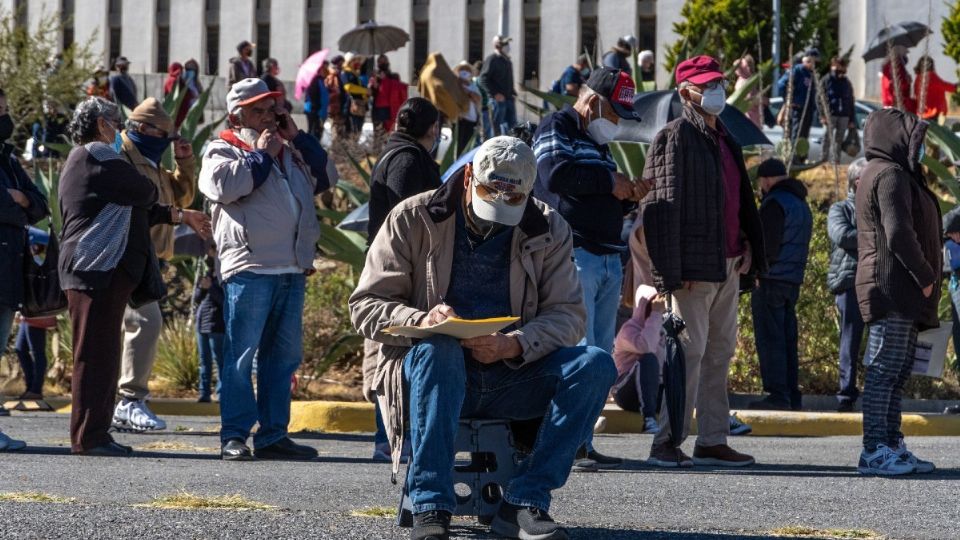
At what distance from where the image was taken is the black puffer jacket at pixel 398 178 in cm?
825

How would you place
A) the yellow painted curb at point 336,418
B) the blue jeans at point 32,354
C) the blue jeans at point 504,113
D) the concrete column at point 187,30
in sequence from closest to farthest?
the yellow painted curb at point 336,418 → the blue jeans at point 32,354 → the blue jeans at point 504,113 → the concrete column at point 187,30

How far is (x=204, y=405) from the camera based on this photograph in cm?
1251

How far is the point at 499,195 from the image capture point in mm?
5812

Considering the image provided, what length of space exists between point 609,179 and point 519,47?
155 ft

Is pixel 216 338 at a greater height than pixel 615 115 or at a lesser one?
lesser

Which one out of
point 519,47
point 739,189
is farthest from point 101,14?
point 739,189

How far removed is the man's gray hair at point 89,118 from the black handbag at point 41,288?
0.68m

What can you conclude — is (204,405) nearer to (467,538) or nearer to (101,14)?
(467,538)

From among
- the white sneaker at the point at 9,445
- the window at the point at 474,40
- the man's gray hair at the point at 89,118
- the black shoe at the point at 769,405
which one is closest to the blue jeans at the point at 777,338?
the black shoe at the point at 769,405

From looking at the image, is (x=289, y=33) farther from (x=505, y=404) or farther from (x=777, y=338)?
(x=505, y=404)

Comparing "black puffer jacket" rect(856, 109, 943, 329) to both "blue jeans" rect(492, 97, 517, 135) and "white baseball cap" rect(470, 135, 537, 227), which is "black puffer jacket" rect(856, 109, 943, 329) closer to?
"white baseball cap" rect(470, 135, 537, 227)

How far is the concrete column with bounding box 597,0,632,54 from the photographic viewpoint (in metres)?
53.4

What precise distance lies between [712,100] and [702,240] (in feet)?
2.43

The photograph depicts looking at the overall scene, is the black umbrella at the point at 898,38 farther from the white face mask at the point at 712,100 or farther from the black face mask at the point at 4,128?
the black face mask at the point at 4,128
